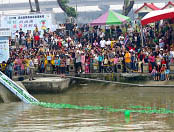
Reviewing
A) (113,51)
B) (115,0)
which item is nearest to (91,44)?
(113,51)

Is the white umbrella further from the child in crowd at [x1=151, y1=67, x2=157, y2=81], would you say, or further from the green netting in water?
the green netting in water

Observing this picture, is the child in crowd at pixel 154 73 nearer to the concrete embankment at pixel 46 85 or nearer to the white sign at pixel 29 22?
the concrete embankment at pixel 46 85

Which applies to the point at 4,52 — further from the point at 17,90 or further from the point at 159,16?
the point at 159,16

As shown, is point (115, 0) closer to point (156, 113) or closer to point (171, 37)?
point (171, 37)

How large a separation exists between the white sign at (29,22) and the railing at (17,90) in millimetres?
11796

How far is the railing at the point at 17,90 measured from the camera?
1110 inches

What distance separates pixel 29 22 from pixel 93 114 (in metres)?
19.0

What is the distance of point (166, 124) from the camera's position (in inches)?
822

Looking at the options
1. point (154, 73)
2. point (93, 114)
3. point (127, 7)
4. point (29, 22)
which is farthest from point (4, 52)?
point (127, 7)

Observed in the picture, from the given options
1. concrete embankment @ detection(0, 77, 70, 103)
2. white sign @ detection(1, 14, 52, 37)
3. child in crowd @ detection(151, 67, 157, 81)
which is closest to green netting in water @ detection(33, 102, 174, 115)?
concrete embankment @ detection(0, 77, 70, 103)

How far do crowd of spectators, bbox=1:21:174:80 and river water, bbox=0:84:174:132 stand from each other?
1390 millimetres

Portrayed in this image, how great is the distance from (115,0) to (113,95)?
221ft

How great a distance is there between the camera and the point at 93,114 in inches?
937

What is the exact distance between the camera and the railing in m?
28.2
